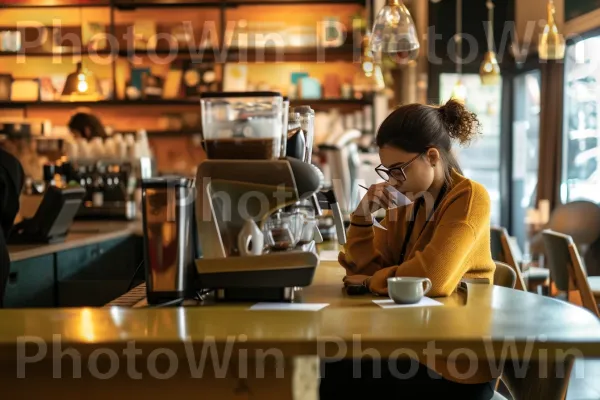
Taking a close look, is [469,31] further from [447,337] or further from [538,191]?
[447,337]

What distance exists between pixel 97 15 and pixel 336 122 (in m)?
2.68

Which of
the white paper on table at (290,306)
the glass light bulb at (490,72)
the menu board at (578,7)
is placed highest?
the menu board at (578,7)

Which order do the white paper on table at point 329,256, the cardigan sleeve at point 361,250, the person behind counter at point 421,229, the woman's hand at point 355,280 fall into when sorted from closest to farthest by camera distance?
the person behind counter at point 421,229, the woman's hand at point 355,280, the cardigan sleeve at point 361,250, the white paper on table at point 329,256

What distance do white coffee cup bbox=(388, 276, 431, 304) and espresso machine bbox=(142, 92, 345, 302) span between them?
205 millimetres

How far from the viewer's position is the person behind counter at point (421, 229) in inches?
84.8

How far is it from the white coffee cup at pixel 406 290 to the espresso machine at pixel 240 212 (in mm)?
205

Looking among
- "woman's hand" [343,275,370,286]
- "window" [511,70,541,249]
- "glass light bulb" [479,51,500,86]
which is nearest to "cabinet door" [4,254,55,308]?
"woman's hand" [343,275,370,286]

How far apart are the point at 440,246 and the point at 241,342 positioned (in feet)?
2.54

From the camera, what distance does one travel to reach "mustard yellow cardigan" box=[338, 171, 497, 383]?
2209 millimetres

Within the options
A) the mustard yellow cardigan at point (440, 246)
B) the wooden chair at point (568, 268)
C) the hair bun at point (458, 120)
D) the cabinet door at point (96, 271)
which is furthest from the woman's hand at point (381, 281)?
the wooden chair at point (568, 268)

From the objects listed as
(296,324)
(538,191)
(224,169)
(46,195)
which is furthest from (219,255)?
(538,191)

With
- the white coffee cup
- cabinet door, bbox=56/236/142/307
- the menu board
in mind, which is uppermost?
the menu board

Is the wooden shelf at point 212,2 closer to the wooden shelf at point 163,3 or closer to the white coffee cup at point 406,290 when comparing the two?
the wooden shelf at point 163,3

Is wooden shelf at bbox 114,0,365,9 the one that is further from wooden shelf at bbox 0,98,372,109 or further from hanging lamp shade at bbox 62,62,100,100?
hanging lamp shade at bbox 62,62,100,100
